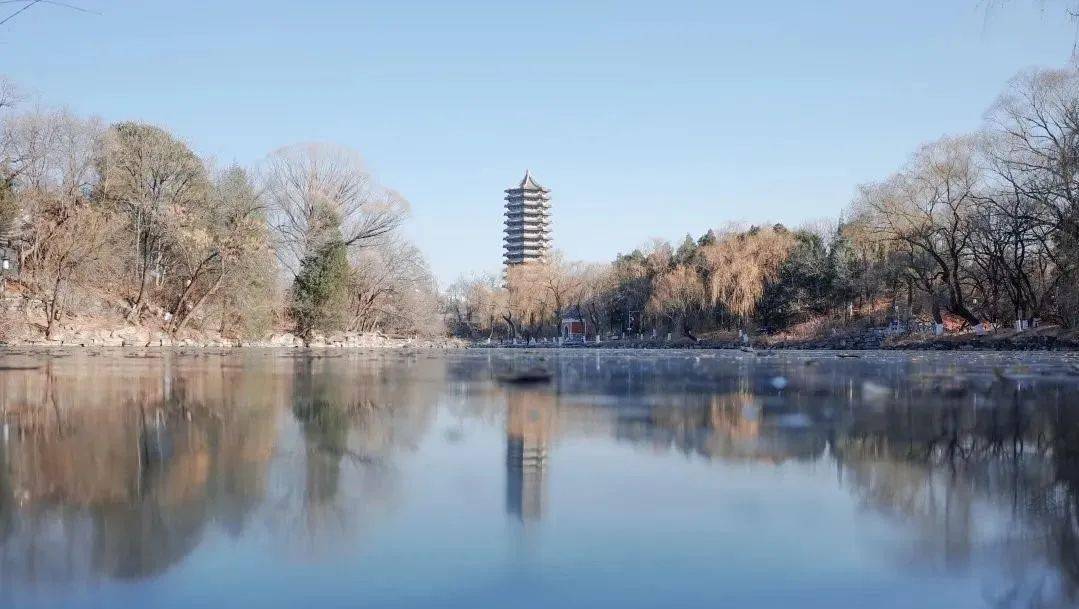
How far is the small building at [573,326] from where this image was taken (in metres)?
74.4

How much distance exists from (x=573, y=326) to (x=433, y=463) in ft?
239

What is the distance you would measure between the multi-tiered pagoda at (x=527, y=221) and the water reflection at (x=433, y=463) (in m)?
103

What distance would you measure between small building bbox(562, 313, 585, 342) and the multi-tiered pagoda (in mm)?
37569

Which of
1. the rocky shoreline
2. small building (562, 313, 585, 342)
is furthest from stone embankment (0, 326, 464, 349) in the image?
A: small building (562, 313, 585, 342)

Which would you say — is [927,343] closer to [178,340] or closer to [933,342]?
[933,342]

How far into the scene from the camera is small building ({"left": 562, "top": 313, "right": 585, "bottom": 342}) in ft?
244

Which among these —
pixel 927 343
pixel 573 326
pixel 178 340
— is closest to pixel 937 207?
pixel 927 343

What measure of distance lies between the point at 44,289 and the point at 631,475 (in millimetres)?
33593

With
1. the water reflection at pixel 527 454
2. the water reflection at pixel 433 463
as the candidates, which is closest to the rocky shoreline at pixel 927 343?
the water reflection at pixel 433 463

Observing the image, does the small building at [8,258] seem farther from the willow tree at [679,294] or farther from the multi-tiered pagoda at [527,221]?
the multi-tiered pagoda at [527,221]

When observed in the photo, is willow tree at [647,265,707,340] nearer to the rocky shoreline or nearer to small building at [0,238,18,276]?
the rocky shoreline

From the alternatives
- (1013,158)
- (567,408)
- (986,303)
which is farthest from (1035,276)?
(567,408)

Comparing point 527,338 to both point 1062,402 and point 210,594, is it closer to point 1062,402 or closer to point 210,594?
point 1062,402

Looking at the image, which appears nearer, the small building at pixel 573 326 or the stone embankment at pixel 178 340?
the stone embankment at pixel 178 340
